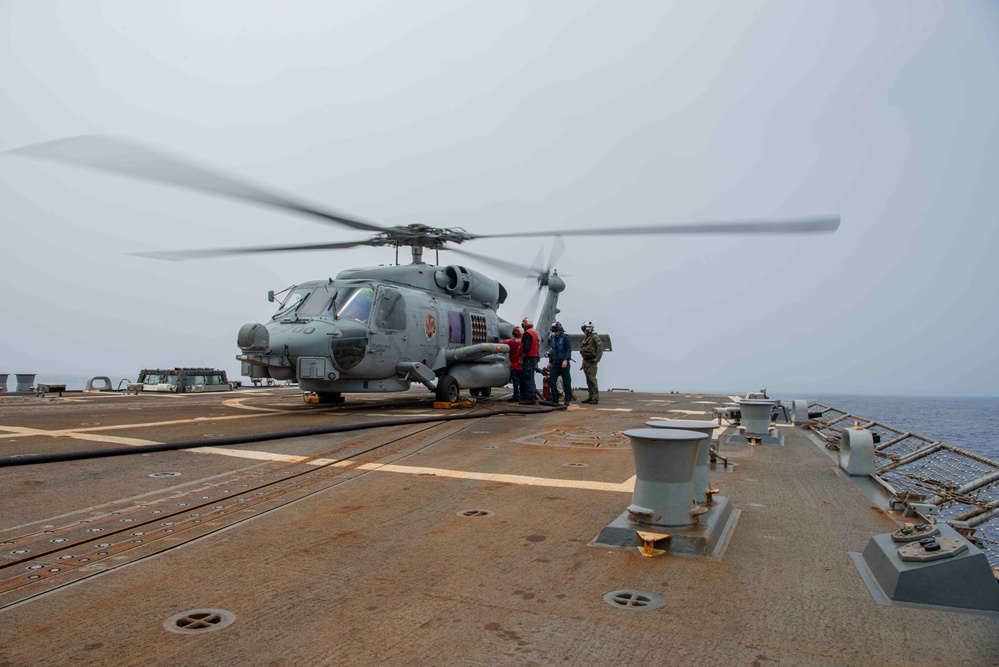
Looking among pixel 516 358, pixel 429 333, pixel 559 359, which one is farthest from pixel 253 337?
pixel 559 359

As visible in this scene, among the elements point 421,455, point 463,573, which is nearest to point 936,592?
point 463,573

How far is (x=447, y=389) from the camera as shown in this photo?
43.0ft

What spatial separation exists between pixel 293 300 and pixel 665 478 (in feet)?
32.4

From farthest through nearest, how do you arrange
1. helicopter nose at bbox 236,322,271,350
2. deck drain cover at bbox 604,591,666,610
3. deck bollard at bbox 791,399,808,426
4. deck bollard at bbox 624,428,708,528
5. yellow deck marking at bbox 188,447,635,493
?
deck bollard at bbox 791,399,808,426 < helicopter nose at bbox 236,322,271,350 < yellow deck marking at bbox 188,447,635,493 < deck bollard at bbox 624,428,708,528 < deck drain cover at bbox 604,591,666,610

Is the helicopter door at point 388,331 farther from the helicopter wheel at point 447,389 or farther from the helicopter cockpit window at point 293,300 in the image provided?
the helicopter cockpit window at point 293,300

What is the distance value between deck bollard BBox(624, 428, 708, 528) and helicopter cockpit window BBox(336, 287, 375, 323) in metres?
8.60

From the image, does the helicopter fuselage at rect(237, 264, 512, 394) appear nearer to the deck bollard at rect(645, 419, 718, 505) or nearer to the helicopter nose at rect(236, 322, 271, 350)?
the helicopter nose at rect(236, 322, 271, 350)

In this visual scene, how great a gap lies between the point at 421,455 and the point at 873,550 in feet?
15.1

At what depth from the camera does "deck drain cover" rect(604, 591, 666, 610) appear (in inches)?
111

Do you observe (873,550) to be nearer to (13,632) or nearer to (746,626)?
(746,626)

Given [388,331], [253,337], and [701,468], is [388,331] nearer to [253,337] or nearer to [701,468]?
[253,337]

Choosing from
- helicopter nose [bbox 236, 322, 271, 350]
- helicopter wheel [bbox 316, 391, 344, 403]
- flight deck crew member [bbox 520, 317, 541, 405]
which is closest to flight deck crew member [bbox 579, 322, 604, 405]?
flight deck crew member [bbox 520, 317, 541, 405]

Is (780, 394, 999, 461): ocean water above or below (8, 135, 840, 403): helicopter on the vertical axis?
below

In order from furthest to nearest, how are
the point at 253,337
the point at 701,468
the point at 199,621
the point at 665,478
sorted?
the point at 253,337 → the point at 701,468 → the point at 665,478 → the point at 199,621
